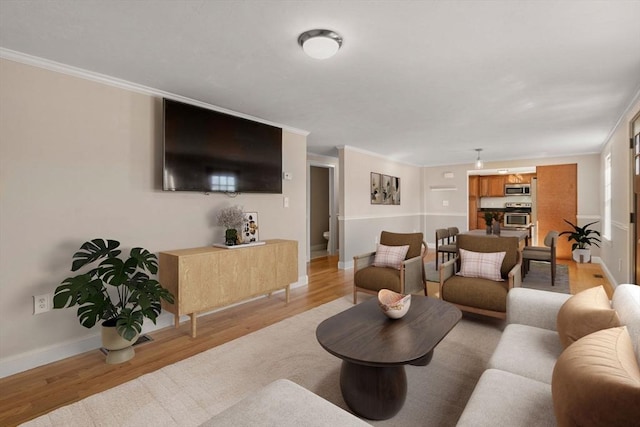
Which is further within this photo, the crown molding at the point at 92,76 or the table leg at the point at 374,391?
the crown molding at the point at 92,76

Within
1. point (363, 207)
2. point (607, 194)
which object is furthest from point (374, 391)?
point (607, 194)

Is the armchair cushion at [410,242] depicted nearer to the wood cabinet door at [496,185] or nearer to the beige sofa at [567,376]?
the beige sofa at [567,376]

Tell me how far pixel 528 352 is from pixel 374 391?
85 centimetres

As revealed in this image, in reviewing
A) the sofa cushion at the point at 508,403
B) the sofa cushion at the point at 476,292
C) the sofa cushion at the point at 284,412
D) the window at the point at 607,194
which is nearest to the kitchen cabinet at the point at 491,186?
the window at the point at 607,194

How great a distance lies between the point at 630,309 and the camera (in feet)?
4.74

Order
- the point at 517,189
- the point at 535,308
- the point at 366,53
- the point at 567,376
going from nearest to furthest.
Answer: the point at 567,376 < the point at 535,308 < the point at 366,53 < the point at 517,189

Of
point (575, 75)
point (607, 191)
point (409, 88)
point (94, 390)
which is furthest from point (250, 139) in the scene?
point (607, 191)

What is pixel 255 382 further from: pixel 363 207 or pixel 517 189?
pixel 517 189

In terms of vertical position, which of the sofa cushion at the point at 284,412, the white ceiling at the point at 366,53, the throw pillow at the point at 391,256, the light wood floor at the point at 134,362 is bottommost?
the light wood floor at the point at 134,362

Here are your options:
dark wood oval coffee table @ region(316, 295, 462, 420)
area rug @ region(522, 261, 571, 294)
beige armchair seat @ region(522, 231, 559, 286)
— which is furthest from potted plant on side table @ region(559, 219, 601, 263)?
dark wood oval coffee table @ region(316, 295, 462, 420)

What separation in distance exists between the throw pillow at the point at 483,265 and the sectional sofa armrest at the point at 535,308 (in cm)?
95

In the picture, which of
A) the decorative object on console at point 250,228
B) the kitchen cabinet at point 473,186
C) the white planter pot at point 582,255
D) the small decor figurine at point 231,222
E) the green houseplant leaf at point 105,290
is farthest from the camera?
the kitchen cabinet at point 473,186

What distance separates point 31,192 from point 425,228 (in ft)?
27.4

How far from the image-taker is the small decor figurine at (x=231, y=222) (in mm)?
3453
